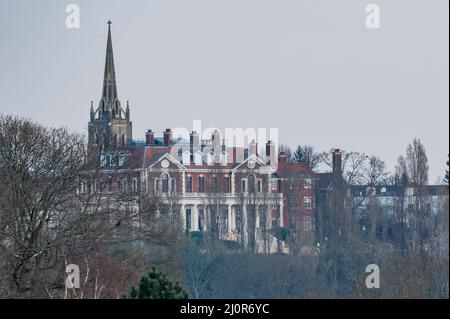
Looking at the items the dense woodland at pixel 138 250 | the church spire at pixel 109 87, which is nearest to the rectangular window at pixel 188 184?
the church spire at pixel 109 87

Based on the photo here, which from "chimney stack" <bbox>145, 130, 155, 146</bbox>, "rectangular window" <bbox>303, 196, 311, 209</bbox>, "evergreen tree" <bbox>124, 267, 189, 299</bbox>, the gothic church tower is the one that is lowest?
"evergreen tree" <bbox>124, 267, 189, 299</bbox>

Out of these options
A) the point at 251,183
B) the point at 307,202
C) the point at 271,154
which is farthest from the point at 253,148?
the point at 307,202

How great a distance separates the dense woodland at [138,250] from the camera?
97.9 ft

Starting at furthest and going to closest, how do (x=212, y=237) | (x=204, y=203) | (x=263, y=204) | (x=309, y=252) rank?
(x=204, y=203) < (x=263, y=204) < (x=212, y=237) < (x=309, y=252)

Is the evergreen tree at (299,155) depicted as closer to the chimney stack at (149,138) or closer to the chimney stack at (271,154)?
the chimney stack at (271,154)

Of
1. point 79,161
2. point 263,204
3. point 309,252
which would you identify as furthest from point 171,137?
point 79,161

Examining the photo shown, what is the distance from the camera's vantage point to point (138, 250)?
3591 cm

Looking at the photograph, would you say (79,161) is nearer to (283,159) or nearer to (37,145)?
(37,145)

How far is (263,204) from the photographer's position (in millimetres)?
63969

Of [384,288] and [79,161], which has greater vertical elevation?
[79,161]

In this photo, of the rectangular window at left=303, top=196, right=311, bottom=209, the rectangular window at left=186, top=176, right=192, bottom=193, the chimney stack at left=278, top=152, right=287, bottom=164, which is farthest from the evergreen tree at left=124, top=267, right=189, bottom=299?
the rectangular window at left=186, top=176, right=192, bottom=193

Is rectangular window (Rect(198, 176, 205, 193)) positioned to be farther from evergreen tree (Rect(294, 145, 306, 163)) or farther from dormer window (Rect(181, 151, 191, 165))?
evergreen tree (Rect(294, 145, 306, 163))

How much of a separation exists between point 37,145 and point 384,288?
9.28 meters

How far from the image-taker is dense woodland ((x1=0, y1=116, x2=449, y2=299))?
2983cm
